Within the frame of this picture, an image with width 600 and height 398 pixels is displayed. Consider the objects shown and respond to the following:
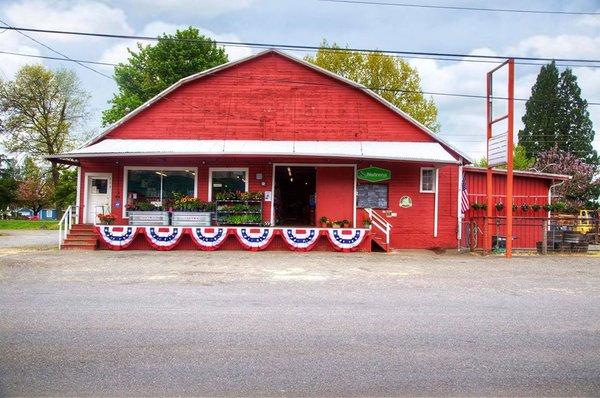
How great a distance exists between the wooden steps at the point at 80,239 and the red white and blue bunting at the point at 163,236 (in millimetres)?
2034

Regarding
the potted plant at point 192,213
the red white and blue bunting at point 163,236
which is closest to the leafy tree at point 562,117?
the potted plant at point 192,213

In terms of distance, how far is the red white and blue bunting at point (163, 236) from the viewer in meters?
17.8

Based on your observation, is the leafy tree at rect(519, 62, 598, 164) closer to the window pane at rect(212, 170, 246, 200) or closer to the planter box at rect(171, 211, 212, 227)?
the window pane at rect(212, 170, 246, 200)

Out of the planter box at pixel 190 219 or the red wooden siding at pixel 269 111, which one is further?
the red wooden siding at pixel 269 111

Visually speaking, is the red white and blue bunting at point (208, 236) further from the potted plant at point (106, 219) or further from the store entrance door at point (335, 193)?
the store entrance door at point (335, 193)

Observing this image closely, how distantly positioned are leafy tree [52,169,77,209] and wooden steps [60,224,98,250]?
31.4 metres

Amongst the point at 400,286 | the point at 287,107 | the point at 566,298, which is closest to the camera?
the point at 566,298

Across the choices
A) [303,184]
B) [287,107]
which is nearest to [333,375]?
[287,107]

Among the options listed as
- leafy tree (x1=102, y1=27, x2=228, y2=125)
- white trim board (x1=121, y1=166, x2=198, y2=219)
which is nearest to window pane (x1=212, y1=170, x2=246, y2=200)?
white trim board (x1=121, y1=166, x2=198, y2=219)

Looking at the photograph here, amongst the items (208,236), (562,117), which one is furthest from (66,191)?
(562,117)

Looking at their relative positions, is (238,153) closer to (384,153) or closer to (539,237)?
(384,153)

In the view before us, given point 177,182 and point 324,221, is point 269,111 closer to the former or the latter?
point 177,182

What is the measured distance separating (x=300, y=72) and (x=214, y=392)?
17.4 m

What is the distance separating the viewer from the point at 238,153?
17672 mm
